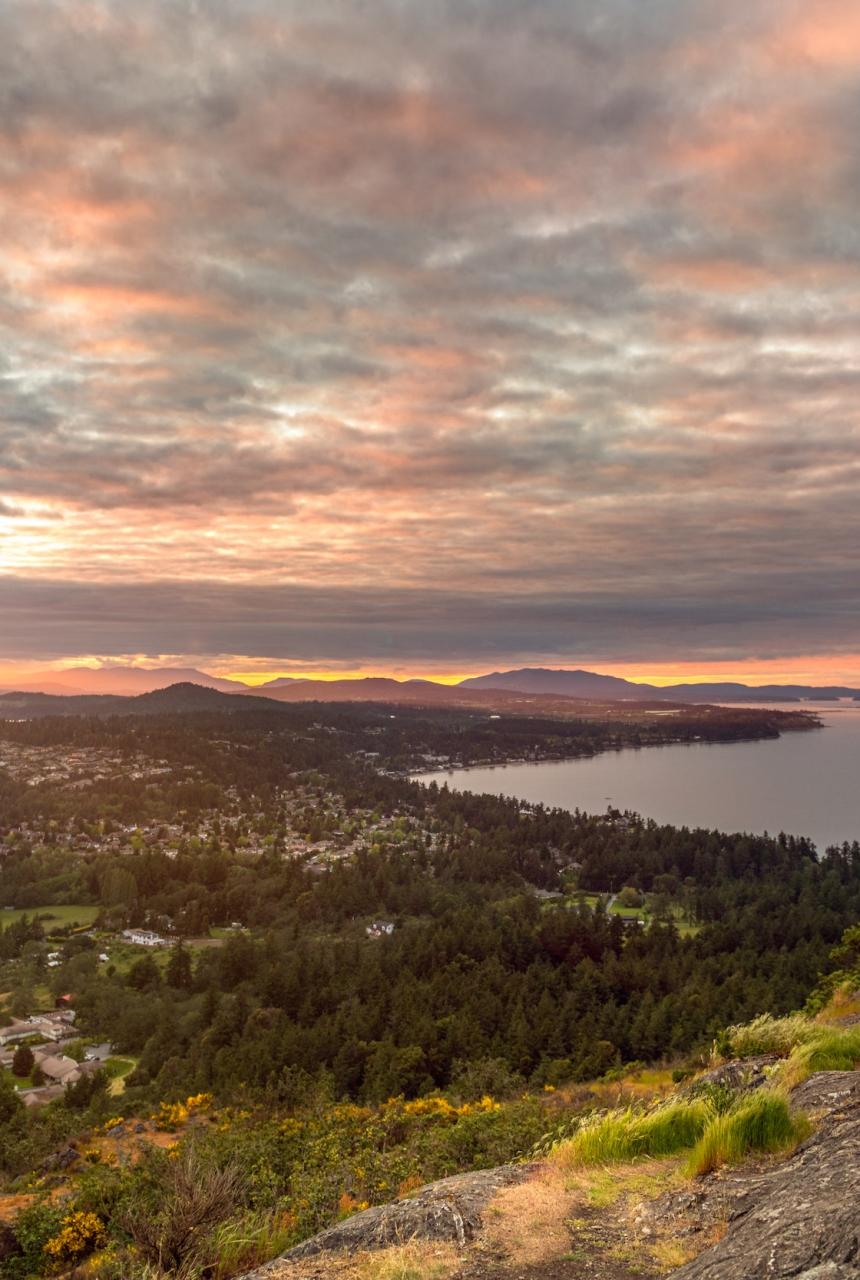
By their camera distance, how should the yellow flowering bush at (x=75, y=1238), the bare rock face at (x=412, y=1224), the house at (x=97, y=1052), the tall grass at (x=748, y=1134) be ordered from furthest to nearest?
the house at (x=97, y=1052) < the yellow flowering bush at (x=75, y=1238) < the tall grass at (x=748, y=1134) < the bare rock face at (x=412, y=1224)

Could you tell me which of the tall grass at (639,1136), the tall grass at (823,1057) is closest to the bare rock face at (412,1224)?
the tall grass at (639,1136)

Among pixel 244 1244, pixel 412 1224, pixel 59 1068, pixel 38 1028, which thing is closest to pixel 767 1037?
pixel 412 1224

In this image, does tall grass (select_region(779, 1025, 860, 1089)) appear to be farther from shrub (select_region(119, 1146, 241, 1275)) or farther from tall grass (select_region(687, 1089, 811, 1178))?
shrub (select_region(119, 1146, 241, 1275))

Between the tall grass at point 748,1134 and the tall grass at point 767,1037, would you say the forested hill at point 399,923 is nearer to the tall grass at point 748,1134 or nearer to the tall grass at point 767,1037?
the tall grass at point 767,1037

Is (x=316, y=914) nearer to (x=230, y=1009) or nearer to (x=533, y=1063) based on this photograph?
(x=230, y=1009)

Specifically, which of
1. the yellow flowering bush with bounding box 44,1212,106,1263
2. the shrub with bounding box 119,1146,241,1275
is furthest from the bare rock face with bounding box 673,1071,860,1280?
the yellow flowering bush with bounding box 44,1212,106,1263

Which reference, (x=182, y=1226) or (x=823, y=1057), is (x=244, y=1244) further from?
(x=823, y=1057)
